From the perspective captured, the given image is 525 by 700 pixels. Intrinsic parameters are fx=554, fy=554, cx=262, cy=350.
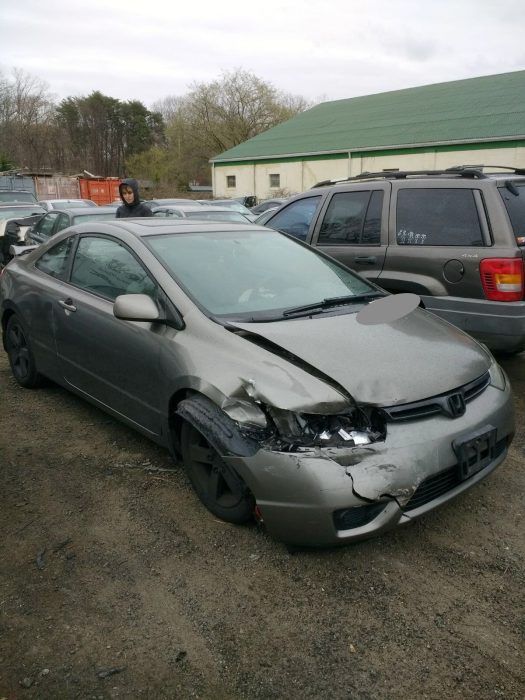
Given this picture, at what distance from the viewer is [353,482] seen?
2291 millimetres

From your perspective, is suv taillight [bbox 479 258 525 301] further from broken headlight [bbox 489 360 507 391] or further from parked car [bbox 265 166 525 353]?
broken headlight [bbox 489 360 507 391]

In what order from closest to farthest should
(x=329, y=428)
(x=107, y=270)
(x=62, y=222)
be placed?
(x=329, y=428) < (x=107, y=270) < (x=62, y=222)

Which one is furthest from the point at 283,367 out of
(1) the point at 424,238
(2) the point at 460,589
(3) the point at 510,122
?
(3) the point at 510,122

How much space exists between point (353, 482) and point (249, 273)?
1640 millimetres

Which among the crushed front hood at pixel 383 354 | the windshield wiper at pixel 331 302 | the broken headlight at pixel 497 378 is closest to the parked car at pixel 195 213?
the windshield wiper at pixel 331 302

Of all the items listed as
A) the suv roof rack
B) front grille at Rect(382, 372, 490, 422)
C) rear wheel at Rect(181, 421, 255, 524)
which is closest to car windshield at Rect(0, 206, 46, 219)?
the suv roof rack

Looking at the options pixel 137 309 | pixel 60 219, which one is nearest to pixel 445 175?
pixel 137 309

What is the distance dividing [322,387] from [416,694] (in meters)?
1.20

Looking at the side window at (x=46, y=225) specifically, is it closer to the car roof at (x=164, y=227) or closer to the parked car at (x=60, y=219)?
the parked car at (x=60, y=219)

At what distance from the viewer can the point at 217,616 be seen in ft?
7.54

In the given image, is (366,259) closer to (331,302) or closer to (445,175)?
(445,175)

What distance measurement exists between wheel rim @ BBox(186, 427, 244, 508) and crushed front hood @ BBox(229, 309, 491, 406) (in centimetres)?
64

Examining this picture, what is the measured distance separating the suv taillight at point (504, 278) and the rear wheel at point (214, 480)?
8.93 feet

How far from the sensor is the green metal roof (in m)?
23.8
